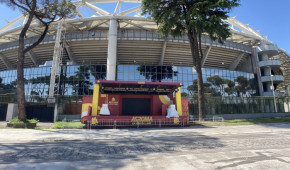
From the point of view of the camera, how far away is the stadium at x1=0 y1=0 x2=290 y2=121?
90.2 ft

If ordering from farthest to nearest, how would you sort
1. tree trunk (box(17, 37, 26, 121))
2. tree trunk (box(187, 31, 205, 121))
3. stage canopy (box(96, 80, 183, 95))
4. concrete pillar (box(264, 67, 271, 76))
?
concrete pillar (box(264, 67, 271, 76))
tree trunk (box(187, 31, 205, 121))
stage canopy (box(96, 80, 183, 95))
tree trunk (box(17, 37, 26, 121))

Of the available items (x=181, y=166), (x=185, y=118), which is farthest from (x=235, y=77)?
(x=181, y=166)

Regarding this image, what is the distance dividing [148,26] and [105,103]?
25231mm

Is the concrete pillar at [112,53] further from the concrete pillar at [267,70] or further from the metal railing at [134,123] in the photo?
the concrete pillar at [267,70]

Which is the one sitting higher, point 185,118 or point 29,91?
point 29,91

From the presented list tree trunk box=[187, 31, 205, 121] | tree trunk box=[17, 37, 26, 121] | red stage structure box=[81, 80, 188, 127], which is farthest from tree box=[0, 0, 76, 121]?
tree trunk box=[187, 31, 205, 121]

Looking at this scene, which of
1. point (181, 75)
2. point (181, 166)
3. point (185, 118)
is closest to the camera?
point (181, 166)

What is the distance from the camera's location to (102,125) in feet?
46.5

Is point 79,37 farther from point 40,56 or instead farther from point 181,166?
point 181,166

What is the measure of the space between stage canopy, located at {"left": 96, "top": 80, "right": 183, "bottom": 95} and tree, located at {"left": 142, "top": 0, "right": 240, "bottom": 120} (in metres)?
4.16

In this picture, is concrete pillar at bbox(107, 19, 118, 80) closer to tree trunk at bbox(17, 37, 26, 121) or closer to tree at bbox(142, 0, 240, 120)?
tree at bbox(142, 0, 240, 120)

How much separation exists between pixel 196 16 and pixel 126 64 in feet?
60.9

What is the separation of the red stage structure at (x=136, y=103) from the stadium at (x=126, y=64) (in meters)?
9.39

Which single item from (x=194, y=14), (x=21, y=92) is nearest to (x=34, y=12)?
(x=21, y=92)
